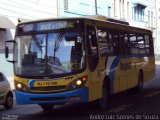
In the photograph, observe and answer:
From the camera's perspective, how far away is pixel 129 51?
63.6ft

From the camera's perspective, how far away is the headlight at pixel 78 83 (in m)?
14.3

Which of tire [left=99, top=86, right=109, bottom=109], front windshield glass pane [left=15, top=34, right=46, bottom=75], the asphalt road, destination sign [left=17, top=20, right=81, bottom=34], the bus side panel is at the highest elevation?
destination sign [left=17, top=20, right=81, bottom=34]

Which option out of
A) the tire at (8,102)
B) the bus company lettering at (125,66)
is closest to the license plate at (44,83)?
the tire at (8,102)

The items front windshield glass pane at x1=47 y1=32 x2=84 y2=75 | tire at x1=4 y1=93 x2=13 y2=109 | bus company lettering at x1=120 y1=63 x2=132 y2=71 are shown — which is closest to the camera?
front windshield glass pane at x1=47 y1=32 x2=84 y2=75

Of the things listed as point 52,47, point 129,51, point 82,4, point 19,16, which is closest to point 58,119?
point 52,47

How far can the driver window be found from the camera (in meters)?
14.9

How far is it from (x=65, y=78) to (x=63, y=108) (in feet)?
9.56

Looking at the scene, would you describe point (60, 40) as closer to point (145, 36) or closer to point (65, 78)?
point (65, 78)

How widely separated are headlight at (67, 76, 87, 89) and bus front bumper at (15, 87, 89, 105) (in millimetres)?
113

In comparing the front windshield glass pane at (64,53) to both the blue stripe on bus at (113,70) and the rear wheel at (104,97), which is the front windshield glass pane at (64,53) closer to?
the rear wheel at (104,97)

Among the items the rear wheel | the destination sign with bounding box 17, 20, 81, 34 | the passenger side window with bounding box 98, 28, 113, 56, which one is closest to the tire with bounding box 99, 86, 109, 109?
the rear wheel

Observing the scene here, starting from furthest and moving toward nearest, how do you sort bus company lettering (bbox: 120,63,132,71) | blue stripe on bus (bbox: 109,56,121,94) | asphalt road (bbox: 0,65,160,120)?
bus company lettering (bbox: 120,63,132,71)
blue stripe on bus (bbox: 109,56,121,94)
asphalt road (bbox: 0,65,160,120)

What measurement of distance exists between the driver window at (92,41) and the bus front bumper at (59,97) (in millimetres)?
1233

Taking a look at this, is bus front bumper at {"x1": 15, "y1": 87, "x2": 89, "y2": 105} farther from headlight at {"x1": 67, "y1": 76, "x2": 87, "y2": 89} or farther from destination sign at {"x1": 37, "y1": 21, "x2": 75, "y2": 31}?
destination sign at {"x1": 37, "y1": 21, "x2": 75, "y2": 31}
